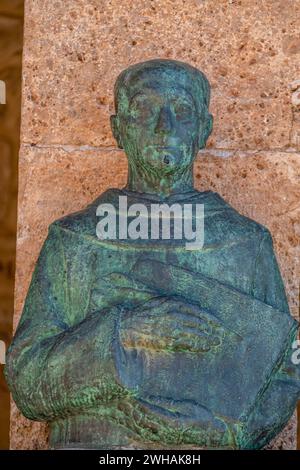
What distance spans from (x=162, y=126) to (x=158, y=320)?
582mm

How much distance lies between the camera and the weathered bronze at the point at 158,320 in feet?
11.9

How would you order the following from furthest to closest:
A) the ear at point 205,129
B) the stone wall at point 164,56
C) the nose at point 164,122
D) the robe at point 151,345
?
the stone wall at point 164,56 < the ear at point 205,129 < the nose at point 164,122 < the robe at point 151,345

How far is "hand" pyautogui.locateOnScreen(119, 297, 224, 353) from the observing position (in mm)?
3629

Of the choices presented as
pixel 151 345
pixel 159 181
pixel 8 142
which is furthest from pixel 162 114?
pixel 8 142

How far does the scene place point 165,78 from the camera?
12.6ft

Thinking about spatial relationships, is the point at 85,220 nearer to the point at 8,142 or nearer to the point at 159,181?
the point at 159,181

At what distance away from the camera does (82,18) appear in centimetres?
451

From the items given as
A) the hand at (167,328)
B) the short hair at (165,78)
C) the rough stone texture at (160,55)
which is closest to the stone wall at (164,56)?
the rough stone texture at (160,55)

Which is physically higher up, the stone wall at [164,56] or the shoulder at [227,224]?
the stone wall at [164,56]

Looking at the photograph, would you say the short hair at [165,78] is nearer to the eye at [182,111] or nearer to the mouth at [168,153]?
the eye at [182,111]

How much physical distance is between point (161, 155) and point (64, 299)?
0.51m

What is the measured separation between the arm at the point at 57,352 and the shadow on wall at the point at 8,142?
32.3 inches

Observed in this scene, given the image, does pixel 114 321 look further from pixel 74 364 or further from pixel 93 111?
pixel 93 111
